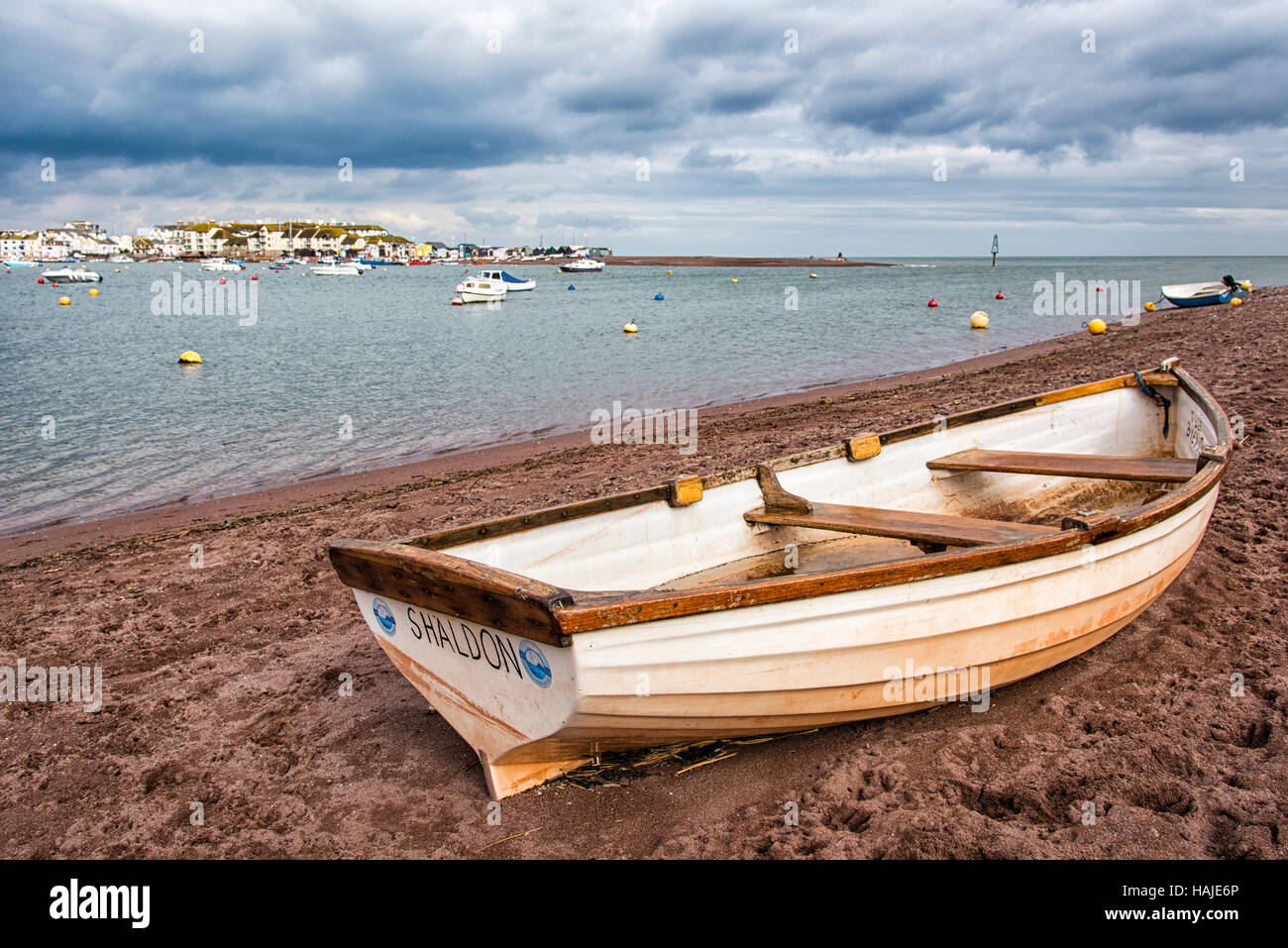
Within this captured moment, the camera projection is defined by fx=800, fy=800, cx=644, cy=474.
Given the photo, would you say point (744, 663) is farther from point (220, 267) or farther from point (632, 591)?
point (220, 267)

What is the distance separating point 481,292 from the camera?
53188 millimetres

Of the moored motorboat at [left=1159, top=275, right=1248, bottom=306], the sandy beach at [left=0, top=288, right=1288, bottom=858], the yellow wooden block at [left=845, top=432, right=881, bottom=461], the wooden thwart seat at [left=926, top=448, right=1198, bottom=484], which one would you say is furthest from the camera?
the moored motorboat at [left=1159, top=275, right=1248, bottom=306]

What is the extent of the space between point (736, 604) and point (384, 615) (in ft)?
5.98

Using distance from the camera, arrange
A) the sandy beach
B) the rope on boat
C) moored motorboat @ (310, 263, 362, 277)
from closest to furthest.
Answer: the sandy beach → the rope on boat → moored motorboat @ (310, 263, 362, 277)

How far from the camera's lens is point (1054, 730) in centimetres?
424

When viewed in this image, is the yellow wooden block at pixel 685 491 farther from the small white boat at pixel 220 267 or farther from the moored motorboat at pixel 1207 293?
the small white boat at pixel 220 267

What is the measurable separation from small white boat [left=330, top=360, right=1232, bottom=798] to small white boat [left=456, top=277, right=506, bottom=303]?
164 ft

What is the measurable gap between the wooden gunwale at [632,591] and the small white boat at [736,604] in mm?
10

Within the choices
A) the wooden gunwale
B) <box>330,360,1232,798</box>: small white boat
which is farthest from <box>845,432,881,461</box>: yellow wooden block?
the wooden gunwale

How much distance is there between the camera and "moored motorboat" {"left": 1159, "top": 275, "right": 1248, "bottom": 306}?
31047 millimetres

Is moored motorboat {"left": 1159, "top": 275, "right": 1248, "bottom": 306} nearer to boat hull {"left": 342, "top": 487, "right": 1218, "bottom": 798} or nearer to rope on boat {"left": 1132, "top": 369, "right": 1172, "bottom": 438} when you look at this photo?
rope on boat {"left": 1132, "top": 369, "right": 1172, "bottom": 438}

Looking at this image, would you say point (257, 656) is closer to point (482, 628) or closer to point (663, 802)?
point (482, 628)
